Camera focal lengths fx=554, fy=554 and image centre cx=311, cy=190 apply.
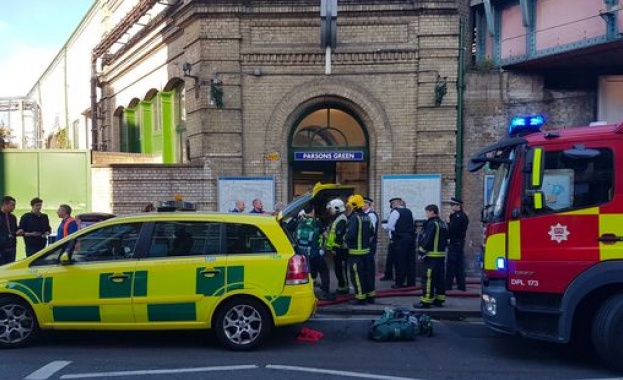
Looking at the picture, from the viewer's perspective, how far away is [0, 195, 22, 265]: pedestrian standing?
9203 mm

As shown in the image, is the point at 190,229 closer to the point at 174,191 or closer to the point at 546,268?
the point at 546,268

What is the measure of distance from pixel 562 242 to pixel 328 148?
7.33m

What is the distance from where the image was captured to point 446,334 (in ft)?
23.9

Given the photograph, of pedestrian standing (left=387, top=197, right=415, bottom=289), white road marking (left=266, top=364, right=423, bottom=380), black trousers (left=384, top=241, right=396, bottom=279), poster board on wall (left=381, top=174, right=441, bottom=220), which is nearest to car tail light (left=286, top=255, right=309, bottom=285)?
white road marking (left=266, top=364, right=423, bottom=380)

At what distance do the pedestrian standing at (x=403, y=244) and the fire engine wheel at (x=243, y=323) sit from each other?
433 cm

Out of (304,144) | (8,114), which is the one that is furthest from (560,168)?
(8,114)

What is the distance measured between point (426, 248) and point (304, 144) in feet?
16.8

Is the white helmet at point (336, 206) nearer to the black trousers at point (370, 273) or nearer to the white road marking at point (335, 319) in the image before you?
the black trousers at point (370, 273)

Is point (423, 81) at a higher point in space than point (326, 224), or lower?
higher

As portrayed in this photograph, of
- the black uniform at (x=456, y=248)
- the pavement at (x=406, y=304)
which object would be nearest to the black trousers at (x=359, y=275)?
the pavement at (x=406, y=304)

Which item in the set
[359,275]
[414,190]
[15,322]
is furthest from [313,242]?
[15,322]

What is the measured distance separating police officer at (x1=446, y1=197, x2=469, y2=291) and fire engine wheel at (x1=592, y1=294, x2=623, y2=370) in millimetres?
4030

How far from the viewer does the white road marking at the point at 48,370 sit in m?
5.37

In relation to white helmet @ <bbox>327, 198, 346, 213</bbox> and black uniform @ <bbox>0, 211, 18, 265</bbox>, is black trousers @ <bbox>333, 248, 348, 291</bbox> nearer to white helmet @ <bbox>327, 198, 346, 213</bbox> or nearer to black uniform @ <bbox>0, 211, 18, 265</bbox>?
white helmet @ <bbox>327, 198, 346, 213</bbox>
